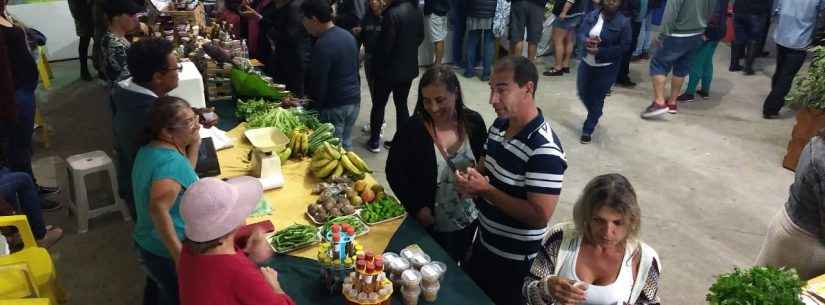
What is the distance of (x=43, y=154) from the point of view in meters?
5.68

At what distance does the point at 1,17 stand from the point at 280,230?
2.61 meters

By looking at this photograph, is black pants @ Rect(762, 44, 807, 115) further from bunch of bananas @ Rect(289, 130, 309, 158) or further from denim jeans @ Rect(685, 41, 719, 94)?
bunch of bananas @ Rect(289, 130, 309, 158)

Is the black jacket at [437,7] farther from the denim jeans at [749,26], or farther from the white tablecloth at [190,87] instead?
the white tablecloth at [190,87]

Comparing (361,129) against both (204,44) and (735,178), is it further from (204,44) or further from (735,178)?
(735,178)

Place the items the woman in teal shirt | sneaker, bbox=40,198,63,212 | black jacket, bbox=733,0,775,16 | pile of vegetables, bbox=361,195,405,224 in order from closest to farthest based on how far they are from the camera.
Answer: the woman in teal shirt → pile of vegetables, bbox=361,195,405,224 → sneaker, bbox=40,198,63,212 → black jacket, bbox=733,0,775,16

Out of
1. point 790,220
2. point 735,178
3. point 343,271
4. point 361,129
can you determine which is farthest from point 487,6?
point 343,271

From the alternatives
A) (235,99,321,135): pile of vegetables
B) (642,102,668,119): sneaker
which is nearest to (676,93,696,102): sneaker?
(642,102,668,119): sneaker

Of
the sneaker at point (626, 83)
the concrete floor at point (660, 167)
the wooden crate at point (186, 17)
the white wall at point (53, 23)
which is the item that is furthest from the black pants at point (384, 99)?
the white wall at point (53, 23)

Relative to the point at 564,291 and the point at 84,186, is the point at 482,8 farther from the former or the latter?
the point at 564,291

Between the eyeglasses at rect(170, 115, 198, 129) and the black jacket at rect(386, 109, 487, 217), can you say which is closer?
the eyeglasses at rect(170, 115, 198, 129)

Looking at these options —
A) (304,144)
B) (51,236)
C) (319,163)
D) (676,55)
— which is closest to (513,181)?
(319,163)

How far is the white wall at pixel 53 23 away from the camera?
806cm

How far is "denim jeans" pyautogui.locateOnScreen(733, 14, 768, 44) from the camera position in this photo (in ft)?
25.5

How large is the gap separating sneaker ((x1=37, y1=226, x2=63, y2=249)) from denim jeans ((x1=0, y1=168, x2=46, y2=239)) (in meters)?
0.17
